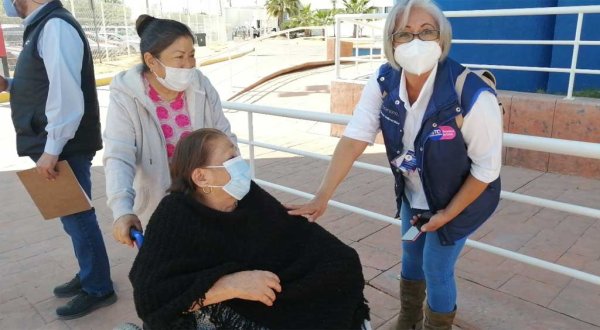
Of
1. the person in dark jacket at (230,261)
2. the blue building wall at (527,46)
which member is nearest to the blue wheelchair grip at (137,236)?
the person in dark jacket at (230,261)

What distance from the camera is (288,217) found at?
1.82 metres

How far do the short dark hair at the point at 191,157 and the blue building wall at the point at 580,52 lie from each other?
17.3ft

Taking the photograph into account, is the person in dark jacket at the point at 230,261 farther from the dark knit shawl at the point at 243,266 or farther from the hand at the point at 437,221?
the hand at the point at 437,221

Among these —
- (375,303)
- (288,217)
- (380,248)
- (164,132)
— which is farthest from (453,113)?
(380,248)

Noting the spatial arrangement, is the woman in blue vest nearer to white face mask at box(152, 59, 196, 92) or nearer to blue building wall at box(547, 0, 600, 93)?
white face mask at box(152, 59, 196, 92)

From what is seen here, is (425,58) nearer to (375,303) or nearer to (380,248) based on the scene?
(375,303)

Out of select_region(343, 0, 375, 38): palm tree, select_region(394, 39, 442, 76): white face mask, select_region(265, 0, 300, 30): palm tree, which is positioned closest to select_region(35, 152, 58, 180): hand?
select_region(394, 39, 442, 76): white face mask

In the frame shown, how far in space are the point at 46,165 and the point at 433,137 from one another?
183 cm

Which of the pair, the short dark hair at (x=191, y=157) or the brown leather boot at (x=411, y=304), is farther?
the brown leather boot at (x=411, y=304)

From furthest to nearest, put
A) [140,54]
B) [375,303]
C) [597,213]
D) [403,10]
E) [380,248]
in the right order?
[380,248]
[375,303]
[140,54]
[597,213]
[403,10]

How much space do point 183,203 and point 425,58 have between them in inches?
37.3

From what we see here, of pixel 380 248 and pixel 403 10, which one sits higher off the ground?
pixel 403 10

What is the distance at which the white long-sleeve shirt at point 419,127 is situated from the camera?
1.62m

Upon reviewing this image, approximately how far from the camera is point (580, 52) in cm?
565
